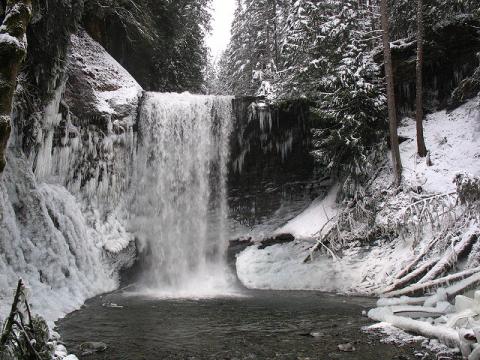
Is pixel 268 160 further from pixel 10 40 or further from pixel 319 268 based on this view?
pixel 10 40

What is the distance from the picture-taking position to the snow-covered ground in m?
13.4

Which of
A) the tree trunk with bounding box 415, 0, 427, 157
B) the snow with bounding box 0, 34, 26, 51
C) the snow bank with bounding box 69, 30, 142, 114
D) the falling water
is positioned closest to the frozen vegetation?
the tree trunk with bounding box 415, 0, 427, 157

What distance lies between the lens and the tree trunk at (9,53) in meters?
5.52

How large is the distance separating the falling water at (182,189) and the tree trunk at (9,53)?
10.3 meters

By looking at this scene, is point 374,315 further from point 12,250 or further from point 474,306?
point 12,250

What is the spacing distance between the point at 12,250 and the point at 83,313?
205cm

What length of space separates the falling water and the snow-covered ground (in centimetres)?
178

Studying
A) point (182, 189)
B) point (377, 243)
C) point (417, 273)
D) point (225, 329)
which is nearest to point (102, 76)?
point (182, 189)

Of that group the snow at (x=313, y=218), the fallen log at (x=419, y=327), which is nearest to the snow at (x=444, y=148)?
the snow at (x=313, y=218)

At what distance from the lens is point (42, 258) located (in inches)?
389

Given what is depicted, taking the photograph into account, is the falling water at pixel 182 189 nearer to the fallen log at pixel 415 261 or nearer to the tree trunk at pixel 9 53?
the fallen log at pixel 415 261

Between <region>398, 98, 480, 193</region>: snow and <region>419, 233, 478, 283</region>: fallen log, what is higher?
<region>398, 98, 480, 193</region>: snow

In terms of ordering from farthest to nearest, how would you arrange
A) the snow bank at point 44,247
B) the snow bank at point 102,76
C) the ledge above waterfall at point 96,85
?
the snow bank at point 102,76 → the ledge above waterfall at point 96,85 → the snow bank at point 44,247

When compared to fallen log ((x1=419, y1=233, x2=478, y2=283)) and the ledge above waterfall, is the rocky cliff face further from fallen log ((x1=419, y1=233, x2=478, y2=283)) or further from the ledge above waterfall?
fallen log ((x1=419, y1=233, x2=478, y2=283))
